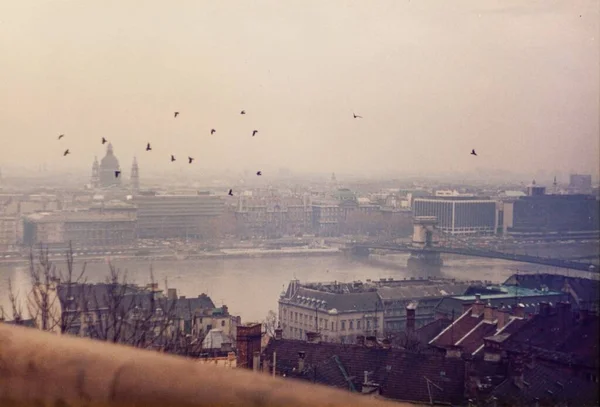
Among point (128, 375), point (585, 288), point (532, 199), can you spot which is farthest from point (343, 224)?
point (128, 375)

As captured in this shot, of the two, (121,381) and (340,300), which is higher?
(121,381)

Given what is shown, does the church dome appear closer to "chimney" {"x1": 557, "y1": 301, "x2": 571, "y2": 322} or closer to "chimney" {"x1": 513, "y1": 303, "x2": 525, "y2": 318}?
"chimney" {"x1": 513, "y1": 303, "x2": 525, "y2": 318}

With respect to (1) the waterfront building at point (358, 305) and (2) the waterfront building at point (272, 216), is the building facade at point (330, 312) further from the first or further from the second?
(2) the waterfront building at point (272, 216)

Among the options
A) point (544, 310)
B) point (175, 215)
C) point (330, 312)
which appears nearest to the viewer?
point (544, 310)

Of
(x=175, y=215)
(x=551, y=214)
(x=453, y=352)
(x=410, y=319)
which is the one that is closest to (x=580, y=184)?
(x=453, y=352)

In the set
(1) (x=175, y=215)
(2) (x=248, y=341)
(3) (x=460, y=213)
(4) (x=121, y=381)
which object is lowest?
(2) (x=248, y=341)

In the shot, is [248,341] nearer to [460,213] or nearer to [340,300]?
[340,300]
